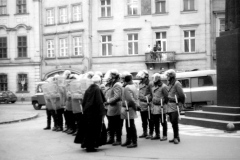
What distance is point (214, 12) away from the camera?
33969 millimetres

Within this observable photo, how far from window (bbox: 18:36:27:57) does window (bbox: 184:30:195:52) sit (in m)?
18.3

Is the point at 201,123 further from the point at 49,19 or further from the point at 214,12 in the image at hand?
the point at 49,19

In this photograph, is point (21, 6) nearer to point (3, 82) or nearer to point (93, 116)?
point (3, 82)

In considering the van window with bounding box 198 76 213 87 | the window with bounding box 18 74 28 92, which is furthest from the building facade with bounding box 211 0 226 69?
the window with bounding box 18 74 28 92

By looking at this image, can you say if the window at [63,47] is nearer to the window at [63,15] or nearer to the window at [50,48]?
the window at [50,48]

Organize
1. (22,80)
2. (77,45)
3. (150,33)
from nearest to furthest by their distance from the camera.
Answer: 1. (150,33)
2. (77,45)
3. (22,80)

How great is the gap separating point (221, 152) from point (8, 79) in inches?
1457

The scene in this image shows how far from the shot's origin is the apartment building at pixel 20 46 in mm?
41250

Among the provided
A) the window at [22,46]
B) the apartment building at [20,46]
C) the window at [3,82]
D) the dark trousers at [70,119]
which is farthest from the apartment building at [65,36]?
the dark trousers at [70,119]

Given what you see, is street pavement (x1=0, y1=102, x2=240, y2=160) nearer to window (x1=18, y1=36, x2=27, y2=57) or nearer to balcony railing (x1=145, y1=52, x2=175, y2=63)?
balcony railing (x1=145, y1=52, x2=175, y2=63)

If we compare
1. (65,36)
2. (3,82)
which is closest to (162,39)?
(65,36)

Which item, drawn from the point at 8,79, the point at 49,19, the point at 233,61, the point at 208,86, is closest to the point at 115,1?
the point at 49,19

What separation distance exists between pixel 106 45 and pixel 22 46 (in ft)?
35.4

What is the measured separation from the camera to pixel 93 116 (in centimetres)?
943
